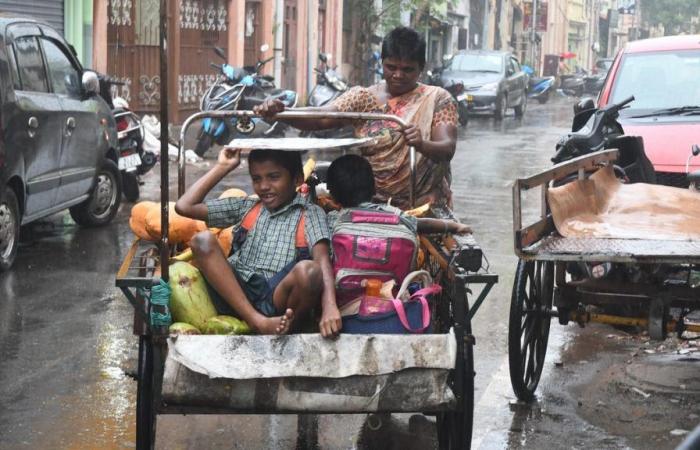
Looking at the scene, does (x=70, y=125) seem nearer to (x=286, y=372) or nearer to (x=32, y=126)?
(x=32, y=126)

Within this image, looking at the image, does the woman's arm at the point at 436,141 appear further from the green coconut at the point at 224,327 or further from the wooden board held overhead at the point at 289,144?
the green coconut at the point at 224,327

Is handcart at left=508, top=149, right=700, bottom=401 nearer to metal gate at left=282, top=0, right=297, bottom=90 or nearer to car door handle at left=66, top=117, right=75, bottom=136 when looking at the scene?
car door handle at left=66, top=117, right=75, bottom=136

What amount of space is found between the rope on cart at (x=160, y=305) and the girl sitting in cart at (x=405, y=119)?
147 centimetres

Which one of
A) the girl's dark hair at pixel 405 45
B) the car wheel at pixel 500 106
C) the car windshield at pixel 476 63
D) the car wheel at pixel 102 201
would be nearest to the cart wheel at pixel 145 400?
the girl's dark hair at pixel 405 45

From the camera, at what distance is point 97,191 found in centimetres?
1037

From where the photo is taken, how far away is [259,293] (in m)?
4.25

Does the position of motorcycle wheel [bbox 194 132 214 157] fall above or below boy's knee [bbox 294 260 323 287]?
below

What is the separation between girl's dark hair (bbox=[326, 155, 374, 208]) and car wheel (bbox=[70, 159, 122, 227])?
6075mm

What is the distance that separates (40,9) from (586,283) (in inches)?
488

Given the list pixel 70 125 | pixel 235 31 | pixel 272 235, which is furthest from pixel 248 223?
pixel 235 31

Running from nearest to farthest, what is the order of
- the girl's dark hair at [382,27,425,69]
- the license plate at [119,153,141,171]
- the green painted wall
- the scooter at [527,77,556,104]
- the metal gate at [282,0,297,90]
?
the girl's dark hair at [382,27,425,69]
the license plate at [119,153,141,171]
the green painted wall
the metal gate at [282,0,297,90]
the scooter at [527,77,556,104]

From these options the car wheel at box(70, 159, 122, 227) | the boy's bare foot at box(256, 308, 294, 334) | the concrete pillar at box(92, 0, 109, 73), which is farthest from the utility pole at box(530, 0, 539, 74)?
the boy's bare foot at box(256, 308, 294, 334)

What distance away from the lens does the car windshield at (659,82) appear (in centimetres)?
845

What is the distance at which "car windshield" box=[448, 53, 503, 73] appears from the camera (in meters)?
28.9
